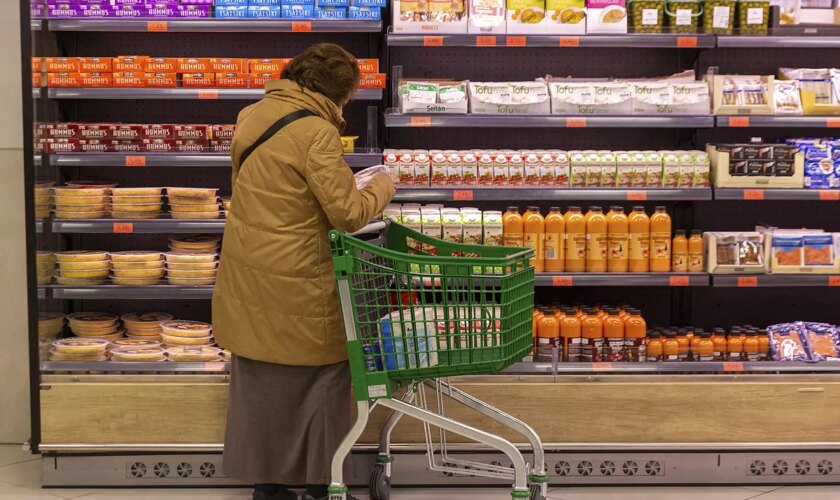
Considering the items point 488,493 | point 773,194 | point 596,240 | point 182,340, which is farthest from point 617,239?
point 182,340

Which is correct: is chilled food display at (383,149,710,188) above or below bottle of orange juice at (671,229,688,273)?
above

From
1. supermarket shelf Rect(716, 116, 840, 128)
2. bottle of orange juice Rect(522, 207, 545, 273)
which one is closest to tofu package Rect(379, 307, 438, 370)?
bottle of orange juice Rect(522, 207, 545, 273)

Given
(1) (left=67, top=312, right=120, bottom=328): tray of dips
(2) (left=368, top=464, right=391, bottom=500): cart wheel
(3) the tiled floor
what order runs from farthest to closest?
(1) (left=67, top=312, right=120, bottom=328): tray of dips → (3) the tiled floor → (2) (left=368, top=464, right=391, bottom=500): cart wheel

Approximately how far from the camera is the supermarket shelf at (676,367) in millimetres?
4492

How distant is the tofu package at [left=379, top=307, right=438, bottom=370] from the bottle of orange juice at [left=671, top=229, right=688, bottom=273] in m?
1.64

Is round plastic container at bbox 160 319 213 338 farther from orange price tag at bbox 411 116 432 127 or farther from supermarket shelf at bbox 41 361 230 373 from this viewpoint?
orange price tag at bbox 411 116 432 127

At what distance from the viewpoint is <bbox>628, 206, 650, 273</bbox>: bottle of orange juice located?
457cm

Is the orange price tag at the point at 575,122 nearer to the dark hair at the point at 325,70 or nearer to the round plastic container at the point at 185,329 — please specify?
the dark hair at the point at 325,70

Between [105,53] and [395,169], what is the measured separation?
1689mm

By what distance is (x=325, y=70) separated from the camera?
3590 millimetres

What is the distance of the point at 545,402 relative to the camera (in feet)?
14.5

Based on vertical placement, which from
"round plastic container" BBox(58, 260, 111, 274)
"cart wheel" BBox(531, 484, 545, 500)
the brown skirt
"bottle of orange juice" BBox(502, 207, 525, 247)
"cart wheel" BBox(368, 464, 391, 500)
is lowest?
"cart wheel" BBox(368, 464, 391, 500)

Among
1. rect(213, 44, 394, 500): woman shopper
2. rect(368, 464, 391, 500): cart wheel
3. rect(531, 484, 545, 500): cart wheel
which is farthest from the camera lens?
rect(368, 464, 391, 500): cart wheel

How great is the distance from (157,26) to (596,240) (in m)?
2.17
